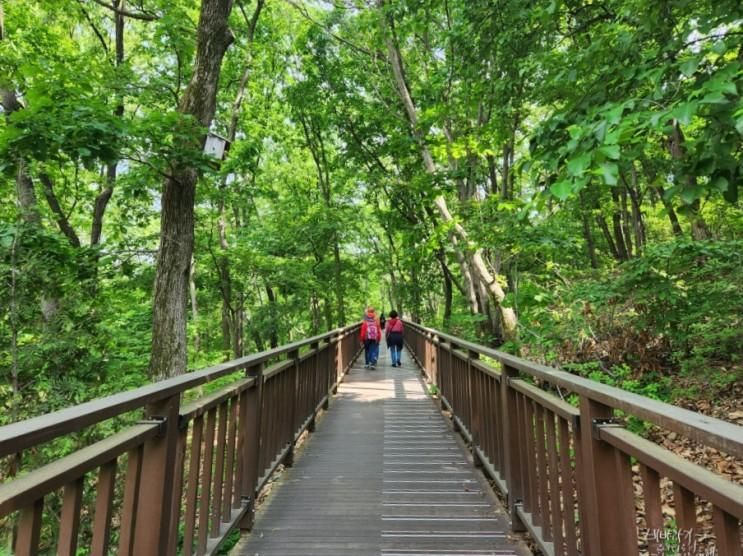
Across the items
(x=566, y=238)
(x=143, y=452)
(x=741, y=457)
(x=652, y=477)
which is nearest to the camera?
(x=741, y=457)

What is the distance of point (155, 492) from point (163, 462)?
111 millimetres

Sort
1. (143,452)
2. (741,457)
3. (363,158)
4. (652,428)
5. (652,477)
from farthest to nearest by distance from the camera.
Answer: (363,158) → (652,428) → (143,452) → (652,477) → (741,457)

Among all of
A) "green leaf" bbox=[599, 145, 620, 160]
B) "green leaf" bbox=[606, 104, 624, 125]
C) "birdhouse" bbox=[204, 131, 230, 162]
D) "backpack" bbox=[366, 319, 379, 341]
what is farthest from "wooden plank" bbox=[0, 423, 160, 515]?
"backpack" bbox=[366, 319, 379, 341]

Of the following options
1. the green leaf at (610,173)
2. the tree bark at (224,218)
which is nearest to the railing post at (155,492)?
the green leaf at (610,173)

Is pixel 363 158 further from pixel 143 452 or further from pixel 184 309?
pixel 143 452

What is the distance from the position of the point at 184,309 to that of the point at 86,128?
2.31 metres

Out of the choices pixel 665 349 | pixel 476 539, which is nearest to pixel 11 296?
pixel 476 539

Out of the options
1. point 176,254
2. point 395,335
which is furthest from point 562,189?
point 395,335

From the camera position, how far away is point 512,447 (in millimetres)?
2555

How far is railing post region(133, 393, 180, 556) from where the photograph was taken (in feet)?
5.04

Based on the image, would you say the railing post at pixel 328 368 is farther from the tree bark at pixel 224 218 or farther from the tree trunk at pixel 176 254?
the tree bark at pixel 224 218

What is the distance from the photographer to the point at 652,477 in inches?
48.3

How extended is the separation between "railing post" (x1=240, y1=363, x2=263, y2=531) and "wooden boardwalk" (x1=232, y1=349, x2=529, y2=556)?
0.56 ft

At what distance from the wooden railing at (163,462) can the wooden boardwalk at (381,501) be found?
0.29m
